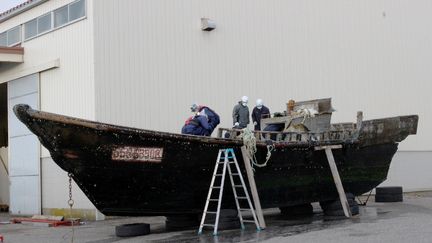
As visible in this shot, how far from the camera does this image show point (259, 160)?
459 inches

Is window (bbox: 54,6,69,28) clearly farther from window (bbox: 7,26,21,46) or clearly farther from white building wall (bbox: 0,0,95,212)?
window (bbox: 7,26,21,46)

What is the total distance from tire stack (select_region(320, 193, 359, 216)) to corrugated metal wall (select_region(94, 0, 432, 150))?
4.57 meters

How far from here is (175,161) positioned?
1064cm

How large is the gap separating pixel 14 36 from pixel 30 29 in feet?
3.67

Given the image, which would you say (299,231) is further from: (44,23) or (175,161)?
(44,23)

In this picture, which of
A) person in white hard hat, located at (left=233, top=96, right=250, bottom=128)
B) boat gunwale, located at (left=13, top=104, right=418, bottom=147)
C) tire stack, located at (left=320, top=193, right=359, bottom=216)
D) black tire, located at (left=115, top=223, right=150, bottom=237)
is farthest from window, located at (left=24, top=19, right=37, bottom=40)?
tire stack, located at (left=320, top=193, right=359, bottom=216)

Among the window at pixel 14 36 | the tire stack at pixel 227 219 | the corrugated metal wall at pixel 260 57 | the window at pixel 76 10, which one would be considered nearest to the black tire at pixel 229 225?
the tire stack at pixel 227 219

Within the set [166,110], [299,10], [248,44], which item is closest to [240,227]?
[166,110]

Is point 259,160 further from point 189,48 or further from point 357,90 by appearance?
point 357,90

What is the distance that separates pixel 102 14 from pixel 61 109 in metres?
2.87

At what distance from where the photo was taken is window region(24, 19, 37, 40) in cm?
1752

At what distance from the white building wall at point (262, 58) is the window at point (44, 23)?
2474 millimetres

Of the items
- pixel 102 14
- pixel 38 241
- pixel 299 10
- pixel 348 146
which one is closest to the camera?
pixel 38 241

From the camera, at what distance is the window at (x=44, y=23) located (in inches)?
666
